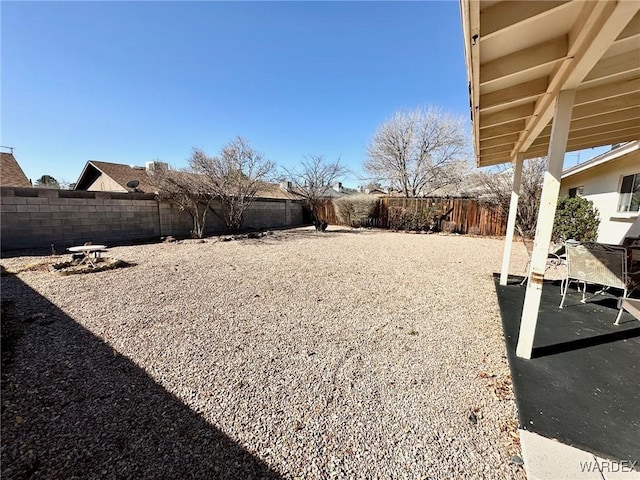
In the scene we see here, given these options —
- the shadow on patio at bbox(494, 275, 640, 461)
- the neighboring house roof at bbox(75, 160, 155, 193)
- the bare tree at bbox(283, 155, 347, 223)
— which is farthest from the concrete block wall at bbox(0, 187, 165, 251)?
the shadow on patio at bbox(494, 275, 640, 461)

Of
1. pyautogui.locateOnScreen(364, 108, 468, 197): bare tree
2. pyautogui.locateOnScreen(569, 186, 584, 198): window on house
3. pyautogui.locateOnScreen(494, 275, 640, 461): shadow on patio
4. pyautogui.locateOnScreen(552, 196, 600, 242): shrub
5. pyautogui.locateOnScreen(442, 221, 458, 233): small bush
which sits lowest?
pyautogui.locateOnScreen(494, 275, 640, 461): shadow on patio

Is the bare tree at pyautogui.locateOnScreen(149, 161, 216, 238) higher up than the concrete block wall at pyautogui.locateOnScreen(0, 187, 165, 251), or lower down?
higher up

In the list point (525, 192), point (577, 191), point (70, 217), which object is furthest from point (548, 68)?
point (577, 191)

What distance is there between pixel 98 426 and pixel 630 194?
1028 cm

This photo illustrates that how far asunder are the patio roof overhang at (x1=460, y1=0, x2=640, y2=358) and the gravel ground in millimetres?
1115

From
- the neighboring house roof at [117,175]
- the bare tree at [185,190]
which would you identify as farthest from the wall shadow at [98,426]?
the neighboring house roof at [117,175]

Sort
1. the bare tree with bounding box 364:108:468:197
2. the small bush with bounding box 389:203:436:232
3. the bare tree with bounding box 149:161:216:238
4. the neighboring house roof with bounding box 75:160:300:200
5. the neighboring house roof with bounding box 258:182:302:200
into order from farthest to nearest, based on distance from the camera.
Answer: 1. the neighboring house roof with bounding box 258:182:302:200
2. the bare tree with bounding box 364:108:468:197
3. the small bush with bounding box 389:203:436:232
4. the neighboring house roof with bounding box 75:160:300:200
5. the bare tree with bounding box 149:161:216:238

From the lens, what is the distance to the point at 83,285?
14.4ft

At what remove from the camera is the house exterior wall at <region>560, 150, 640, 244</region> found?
18.8 ft

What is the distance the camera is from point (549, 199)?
2.03 m

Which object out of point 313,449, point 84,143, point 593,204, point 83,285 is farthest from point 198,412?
point 84,143

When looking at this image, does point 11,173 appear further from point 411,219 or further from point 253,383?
point 411,219

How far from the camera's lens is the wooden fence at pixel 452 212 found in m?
12.2

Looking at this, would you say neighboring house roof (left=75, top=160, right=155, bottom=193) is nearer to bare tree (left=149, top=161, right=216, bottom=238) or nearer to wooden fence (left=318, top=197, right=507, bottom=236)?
bare tree (left=149, top=161, right=216, bottom=238)
